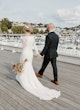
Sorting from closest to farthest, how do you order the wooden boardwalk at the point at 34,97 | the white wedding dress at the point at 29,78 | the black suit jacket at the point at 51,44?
1. the wooden boardwalk at the point at 34,97
2. the white wedding dress at the point at 29,78
3. the black suit jacket at the point at 51,44

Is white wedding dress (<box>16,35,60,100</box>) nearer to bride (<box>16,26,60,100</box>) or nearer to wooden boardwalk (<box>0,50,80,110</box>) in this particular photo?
bride (<box>16,26,60,100</box>)

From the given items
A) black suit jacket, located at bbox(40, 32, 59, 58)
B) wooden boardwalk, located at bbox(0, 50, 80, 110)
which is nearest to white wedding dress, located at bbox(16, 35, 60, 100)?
wooden boardwalk, located at bbox(0, 50, 80, 110)

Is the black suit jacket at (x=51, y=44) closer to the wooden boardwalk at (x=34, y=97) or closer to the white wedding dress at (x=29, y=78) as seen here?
the white wedding dress at (x=29, y=78)

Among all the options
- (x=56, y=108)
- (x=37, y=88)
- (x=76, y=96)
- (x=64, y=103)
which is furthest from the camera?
(x=37, y=88)

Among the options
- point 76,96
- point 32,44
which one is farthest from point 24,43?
point 76,96

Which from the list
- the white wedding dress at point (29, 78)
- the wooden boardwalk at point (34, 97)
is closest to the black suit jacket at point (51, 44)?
the white wedding dress at point (29, 78)

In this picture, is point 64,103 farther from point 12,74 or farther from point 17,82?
point 12,74

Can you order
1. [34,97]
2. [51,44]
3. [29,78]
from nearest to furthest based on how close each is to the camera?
1. [34,97]
2. [29,78]
3. [51,44]

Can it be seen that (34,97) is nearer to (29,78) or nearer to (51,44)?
(29,78)

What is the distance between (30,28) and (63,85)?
181cm

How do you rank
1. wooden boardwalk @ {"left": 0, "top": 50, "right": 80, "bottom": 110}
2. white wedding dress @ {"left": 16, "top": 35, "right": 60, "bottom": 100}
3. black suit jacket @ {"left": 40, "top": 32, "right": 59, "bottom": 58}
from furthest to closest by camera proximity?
black suit jacket @ {"left": 40, "top": 32, "right": 59, "bottom": 58}
white wedding dress @ {"left": 16, "top": 35, "right": 60, "bottom": 100}
wooden boardwalk @ {"left": 0, "top": 50, "right": 80, "bottom": 110}

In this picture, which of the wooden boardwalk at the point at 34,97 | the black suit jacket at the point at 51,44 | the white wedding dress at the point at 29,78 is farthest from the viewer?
the black suit jacket at the point at 51,44

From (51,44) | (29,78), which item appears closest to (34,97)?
(29,78)

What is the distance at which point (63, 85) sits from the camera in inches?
267
